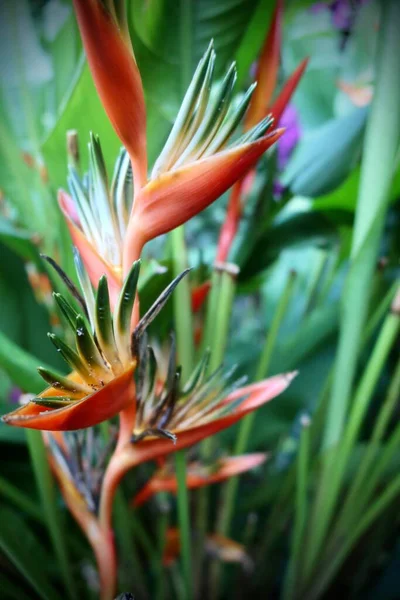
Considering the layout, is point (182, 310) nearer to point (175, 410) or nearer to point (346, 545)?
point (175, 410)

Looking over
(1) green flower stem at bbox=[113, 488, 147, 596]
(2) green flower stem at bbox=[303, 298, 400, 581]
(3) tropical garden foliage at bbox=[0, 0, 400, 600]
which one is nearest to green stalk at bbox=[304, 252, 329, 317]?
(3) tropical garden foliage at bbox=[0, 0, 400, 600]

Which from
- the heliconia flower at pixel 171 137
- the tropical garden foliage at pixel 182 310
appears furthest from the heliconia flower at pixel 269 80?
the heliconia flower at pixel 171 137

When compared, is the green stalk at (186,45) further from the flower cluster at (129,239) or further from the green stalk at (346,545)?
the green stalk at (346,545)

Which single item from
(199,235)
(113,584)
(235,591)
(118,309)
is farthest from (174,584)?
(199,235)

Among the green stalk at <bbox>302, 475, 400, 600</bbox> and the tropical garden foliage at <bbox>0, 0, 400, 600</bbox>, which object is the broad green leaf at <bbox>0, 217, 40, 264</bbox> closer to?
the tropical garden foliage at <bbox>0, 0, 400, 600</bbox>

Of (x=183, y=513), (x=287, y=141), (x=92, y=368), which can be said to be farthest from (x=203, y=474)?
(x=287, y=141)

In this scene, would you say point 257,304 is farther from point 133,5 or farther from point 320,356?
point 133,5
